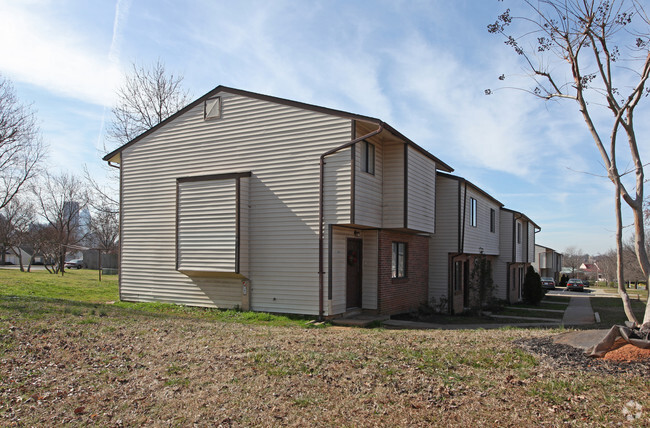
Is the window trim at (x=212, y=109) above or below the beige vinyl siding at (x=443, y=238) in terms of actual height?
above

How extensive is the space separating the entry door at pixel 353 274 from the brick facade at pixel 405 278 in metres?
0.66

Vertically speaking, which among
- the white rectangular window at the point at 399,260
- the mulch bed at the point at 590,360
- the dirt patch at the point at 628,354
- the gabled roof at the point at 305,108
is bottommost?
Result: the mulch bed at the point at 590,360

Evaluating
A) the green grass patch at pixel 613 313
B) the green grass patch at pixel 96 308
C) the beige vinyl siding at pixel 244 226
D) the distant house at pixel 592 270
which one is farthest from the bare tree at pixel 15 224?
the distant house at pixel 592 270

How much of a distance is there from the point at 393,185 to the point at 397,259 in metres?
2.96

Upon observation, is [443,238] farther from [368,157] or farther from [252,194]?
[252,194]

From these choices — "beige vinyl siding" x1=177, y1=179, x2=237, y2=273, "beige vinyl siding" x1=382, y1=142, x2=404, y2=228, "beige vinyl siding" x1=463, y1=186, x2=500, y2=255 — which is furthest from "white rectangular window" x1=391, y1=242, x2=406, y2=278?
"beige vinyl siding" x1=177, y1=179, x2=237, y2=273

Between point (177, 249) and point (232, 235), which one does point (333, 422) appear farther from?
point (177, 249)

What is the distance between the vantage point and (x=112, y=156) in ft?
59.9

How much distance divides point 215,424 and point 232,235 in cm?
920

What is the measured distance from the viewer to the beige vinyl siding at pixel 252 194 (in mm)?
13805

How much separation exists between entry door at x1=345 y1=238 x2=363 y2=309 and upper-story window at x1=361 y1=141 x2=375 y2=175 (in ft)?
7.32

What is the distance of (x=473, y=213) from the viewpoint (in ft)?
72.2

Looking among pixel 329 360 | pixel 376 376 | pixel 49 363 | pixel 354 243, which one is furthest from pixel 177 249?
pixel 376 376

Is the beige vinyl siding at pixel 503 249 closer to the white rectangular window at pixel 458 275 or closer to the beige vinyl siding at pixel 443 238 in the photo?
the white rectangular window at pixel 458 275
